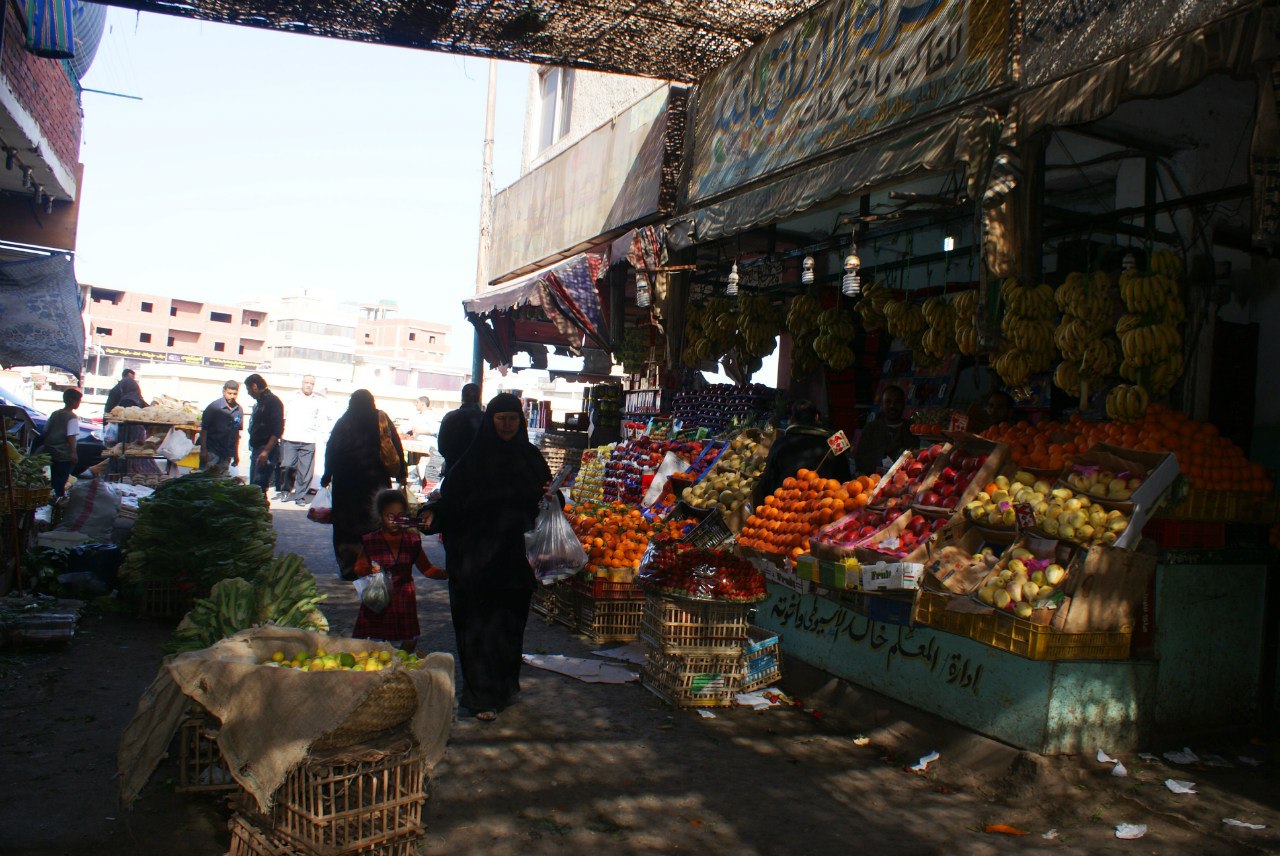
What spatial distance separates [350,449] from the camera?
880cm

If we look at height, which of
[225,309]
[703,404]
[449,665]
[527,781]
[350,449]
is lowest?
[527,781]

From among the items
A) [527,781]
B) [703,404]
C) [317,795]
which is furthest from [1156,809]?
[703,404]

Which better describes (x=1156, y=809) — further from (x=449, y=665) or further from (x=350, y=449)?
(x=350, y=449)

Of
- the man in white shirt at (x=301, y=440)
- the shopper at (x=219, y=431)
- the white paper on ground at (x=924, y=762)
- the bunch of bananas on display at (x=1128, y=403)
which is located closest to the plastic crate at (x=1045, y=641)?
the white paper on ground at (x=924, y=762)

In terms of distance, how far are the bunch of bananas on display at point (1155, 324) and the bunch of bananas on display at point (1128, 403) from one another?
0.22 feet

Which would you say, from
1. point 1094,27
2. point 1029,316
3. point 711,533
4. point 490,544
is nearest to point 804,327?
point 711,533

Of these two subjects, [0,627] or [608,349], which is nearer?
[0,627]

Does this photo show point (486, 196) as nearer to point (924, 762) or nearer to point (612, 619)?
point (612, 619)

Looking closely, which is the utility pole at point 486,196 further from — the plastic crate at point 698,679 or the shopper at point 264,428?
the plastic crate at point 698,679

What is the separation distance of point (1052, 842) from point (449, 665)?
108 inches

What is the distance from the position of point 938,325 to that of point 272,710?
618 centimetres

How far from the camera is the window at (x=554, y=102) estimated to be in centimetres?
1675

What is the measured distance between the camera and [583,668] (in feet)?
22.7

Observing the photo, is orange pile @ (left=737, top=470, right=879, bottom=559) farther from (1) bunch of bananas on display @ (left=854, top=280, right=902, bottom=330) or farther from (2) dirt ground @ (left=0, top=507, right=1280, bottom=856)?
(1) bunch of bananas on display @ (left=854, top=280, right=902, bottom=330)
